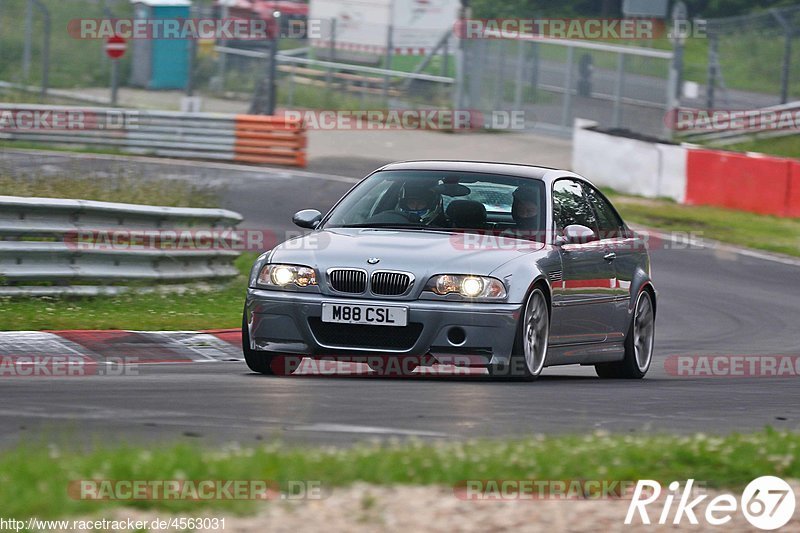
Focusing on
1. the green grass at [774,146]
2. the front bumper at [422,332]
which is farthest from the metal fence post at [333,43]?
the front bumper at [422,332]

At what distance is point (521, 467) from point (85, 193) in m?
12.2

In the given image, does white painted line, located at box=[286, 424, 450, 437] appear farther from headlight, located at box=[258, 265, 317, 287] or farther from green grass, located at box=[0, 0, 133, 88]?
green grass, located at box=[0, 0, 133, 88]

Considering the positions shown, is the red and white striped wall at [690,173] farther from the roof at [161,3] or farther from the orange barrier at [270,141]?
the roof at [161,3]

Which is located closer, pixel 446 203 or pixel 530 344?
pixel 530 344

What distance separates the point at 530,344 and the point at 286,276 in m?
1.53

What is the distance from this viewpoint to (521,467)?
5672 millimetres

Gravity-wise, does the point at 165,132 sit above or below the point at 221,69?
below

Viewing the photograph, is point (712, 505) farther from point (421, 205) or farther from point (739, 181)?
point (739, 181)

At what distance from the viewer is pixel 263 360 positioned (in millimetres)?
9469

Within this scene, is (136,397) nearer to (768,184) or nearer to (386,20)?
(768,184)

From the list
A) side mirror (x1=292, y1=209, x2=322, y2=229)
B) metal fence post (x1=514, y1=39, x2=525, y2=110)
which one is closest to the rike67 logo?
side mirror (x1=292, y1=209, x2=322, y2=229)

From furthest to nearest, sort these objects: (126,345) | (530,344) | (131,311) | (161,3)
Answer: (161,3)
(131,311)
(126,345)
(530,344)

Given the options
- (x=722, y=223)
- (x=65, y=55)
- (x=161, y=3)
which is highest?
(x=161, y=3)

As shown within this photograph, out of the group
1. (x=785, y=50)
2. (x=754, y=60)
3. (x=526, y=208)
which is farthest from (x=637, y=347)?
(x=754, y=60)
